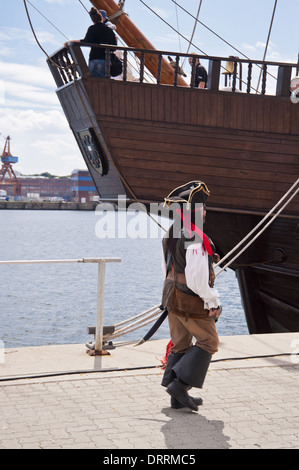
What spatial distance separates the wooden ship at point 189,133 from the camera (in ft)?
28.8

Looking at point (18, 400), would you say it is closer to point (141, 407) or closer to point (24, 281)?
point (141, 407)

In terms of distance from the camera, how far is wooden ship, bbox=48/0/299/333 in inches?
346

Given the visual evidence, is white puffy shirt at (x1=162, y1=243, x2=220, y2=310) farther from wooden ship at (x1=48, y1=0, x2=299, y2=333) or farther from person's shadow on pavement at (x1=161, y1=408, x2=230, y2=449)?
wooden ship at (x1=48, y1=0, x2=299, y2=333)

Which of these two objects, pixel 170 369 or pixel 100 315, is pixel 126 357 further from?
pixel 170 369

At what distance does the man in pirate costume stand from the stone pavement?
0.25m

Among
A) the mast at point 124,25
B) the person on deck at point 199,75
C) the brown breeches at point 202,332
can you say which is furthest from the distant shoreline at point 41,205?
the brown breeches at point 202,332

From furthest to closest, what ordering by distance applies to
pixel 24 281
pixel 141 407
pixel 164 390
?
pixel 24 281 < pixel 164 390 < pixel 141 407

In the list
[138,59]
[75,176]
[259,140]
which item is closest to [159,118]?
[138,59]

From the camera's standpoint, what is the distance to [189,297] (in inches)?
177

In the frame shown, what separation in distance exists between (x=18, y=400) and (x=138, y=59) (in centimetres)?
577

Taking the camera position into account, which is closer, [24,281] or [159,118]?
[159,118]

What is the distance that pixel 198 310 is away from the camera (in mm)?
4484
